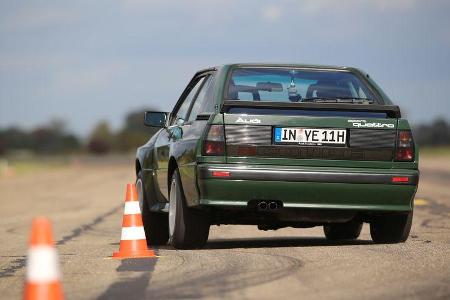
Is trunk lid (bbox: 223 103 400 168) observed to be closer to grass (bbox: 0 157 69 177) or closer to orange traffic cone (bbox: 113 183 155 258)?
orange traffic cone (bbox: 113 183 155 258)

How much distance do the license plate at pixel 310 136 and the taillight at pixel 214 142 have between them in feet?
1.51

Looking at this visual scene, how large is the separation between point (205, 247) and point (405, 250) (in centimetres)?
205

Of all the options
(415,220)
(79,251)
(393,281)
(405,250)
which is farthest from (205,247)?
(415,220)

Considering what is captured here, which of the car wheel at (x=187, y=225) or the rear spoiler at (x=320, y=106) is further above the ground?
the rear spoiler at (x=320, y=106)

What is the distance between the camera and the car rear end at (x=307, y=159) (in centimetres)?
957

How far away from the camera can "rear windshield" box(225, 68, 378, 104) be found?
10.2m

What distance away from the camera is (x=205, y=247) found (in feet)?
35.2

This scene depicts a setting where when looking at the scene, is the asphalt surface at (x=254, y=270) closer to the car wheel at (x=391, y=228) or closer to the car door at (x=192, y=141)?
the car wheel at (x=391, y=228)

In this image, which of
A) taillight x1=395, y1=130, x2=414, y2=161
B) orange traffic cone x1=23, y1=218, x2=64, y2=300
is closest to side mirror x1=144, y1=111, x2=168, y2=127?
taillight x1=395, y1=130, x2=414, y2=161

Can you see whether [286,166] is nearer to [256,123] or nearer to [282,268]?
[256,123]

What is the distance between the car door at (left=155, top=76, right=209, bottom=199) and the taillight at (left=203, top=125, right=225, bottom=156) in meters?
1.02

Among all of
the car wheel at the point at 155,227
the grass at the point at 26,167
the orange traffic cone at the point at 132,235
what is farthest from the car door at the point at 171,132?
the grass at the point at 26,167

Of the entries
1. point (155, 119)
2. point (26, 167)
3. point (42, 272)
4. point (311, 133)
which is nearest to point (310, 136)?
point (311, 133)

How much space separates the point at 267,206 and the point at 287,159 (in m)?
0.43
